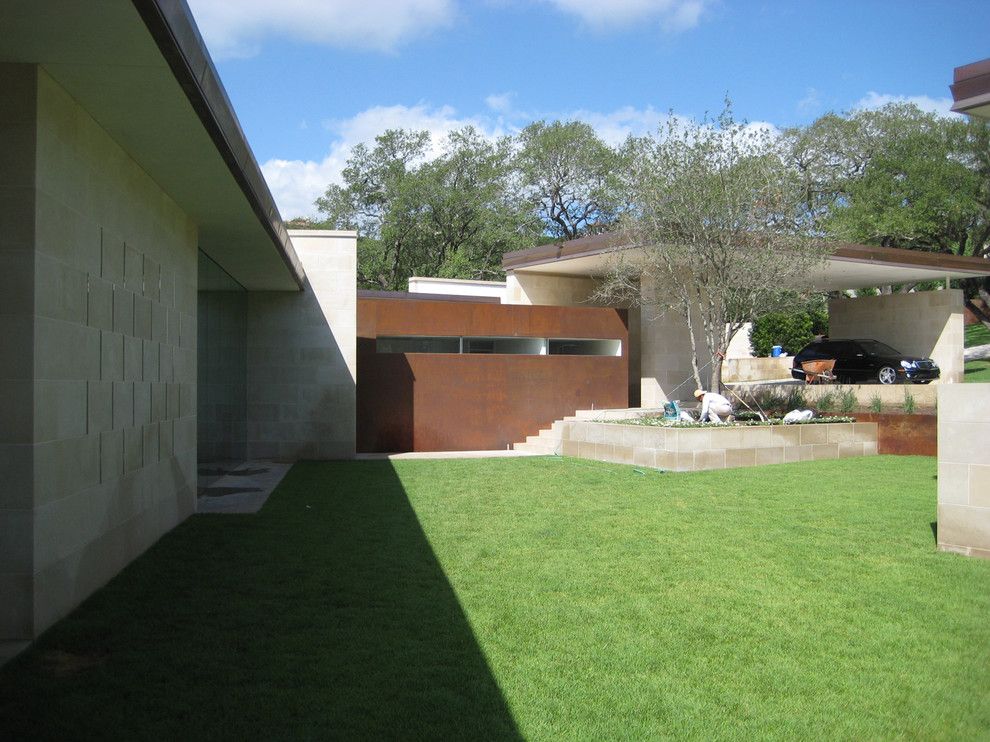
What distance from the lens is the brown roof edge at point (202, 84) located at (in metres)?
4.34

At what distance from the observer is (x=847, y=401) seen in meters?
18.8

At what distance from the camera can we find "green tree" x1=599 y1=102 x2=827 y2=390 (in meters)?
17.2

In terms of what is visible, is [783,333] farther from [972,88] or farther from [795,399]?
[972,88]

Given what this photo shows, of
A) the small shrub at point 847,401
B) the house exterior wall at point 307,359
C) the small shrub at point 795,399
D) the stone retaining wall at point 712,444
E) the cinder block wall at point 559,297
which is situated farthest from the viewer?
the cinder block wall at point 559,297

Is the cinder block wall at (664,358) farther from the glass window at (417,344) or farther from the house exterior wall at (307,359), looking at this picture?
the house exterior wall at (307,359)

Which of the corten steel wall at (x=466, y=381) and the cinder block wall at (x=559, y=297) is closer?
the corten steel wall at (x=466, y=381)

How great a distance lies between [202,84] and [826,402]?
16.7 m

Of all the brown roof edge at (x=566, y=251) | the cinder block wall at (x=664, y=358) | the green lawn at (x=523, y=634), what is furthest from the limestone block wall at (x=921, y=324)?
the green lawn at (x=523, y=634)

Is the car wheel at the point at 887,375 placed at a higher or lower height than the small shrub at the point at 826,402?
higher

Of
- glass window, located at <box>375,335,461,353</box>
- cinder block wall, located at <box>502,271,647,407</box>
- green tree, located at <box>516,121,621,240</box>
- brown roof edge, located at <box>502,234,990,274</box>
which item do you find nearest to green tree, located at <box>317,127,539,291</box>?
green tree, located at <box>516,121,621,240</box>

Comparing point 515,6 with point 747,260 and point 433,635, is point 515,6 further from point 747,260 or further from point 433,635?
point 433,635

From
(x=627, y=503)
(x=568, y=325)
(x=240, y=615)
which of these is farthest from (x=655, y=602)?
(x=568, y=325)

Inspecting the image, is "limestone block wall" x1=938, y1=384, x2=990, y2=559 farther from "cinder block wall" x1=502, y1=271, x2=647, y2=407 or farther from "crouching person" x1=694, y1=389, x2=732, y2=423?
"cinder block wall" x1=502, y1=271, x2=647, y2=407

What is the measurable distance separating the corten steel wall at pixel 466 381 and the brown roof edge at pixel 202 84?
8759mm
